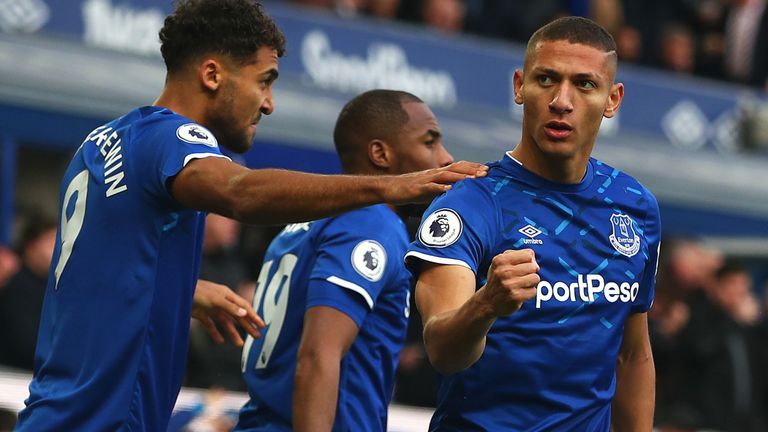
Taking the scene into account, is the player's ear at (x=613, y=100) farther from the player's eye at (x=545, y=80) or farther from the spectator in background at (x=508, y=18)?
the spectator in background at (x=508, y=18)

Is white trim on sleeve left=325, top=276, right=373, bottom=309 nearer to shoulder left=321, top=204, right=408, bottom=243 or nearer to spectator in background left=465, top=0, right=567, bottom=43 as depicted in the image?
shoulder left=321, top=204, right=408, bottom=243

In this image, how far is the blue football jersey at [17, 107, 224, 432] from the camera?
4.17 m

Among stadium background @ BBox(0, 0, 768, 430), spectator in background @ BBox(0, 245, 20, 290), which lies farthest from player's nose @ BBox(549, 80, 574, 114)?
stadium background @ BBox(0, 0, 768, 430)

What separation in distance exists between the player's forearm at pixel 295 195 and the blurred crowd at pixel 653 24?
9044 millimetres

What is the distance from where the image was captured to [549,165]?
14.1 ft

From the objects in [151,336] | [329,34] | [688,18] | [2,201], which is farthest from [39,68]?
[688,18]

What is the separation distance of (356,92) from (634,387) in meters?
7.40

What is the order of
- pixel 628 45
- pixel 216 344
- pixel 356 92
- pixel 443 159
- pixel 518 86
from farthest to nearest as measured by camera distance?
1. pixel 628 45
2. pixel 356 92
3. pixel 216 344
4. pixel 443 159
5. pixel 518 86

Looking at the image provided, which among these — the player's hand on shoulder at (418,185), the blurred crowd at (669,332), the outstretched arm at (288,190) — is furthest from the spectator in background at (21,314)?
the player's hand on shoulder at (418,185)

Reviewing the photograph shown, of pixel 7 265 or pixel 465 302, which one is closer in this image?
pixel 465 302

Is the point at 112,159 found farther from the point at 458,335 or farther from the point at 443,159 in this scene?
the point at 443,159

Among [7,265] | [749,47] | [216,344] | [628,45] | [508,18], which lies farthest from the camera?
[749,47]

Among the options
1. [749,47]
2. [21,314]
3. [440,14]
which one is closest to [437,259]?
[21,314]

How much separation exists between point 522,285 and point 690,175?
9673mm
